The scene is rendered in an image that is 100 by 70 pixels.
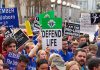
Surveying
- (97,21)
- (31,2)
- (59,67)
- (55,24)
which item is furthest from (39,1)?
(59,67)

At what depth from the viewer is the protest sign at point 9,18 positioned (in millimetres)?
12602

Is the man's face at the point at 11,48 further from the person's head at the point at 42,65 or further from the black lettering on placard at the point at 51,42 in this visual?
the black lettering on placard at the point at 51,42

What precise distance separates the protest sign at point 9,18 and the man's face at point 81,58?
3.83 m

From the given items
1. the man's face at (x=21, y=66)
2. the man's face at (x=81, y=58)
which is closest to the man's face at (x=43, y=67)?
the man's face at (x=21, y=66)

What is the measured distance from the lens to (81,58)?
8.99 metres

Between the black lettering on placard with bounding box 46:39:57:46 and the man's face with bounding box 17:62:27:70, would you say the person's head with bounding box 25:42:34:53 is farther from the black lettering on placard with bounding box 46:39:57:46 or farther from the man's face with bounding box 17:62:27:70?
the man's face with bounding box 17:62:27:70

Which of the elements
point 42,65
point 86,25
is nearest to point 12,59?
point 42,65

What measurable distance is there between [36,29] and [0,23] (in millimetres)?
2114

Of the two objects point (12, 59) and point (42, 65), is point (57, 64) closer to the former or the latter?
point (42, 65)

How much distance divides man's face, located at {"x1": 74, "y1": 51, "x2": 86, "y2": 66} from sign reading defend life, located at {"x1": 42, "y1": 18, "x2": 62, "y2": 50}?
1420 mm

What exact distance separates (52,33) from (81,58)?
6.02 ft

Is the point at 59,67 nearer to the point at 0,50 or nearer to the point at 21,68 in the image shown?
the point at 21,68

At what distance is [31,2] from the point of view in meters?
44.3

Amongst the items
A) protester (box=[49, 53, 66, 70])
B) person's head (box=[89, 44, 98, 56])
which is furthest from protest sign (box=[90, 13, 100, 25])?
protester (box=[49, 53, 66, 70])
